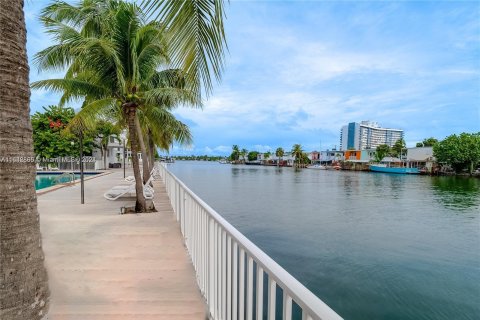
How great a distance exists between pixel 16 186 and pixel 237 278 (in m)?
1.41

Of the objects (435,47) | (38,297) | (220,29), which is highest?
(435,47)

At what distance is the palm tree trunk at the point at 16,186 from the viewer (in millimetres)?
1495

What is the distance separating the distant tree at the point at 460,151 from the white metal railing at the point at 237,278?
64751 millimetres

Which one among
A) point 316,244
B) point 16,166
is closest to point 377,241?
point 316,244

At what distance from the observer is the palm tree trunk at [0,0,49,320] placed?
150 cm

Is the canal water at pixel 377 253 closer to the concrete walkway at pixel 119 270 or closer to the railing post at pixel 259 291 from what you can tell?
the concrete walkway at pixel 119 270

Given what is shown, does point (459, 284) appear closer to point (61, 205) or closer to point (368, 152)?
point (61, 205)

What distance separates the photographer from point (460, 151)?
2092 inches

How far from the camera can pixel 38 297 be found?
5.44 feet

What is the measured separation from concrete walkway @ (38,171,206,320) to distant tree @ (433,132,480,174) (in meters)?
63.1

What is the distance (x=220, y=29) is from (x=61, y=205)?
329 inches

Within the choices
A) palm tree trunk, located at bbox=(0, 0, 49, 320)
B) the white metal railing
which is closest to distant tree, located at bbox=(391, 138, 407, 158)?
the white metal railing

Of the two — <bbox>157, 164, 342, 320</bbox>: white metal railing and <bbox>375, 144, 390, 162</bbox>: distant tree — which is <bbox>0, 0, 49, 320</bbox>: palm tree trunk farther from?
<bbox>375, 144, 390, 162</bbox>: distant tree

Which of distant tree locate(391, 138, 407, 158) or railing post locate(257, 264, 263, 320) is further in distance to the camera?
distant tree locate(391, 138, 407, 158)
